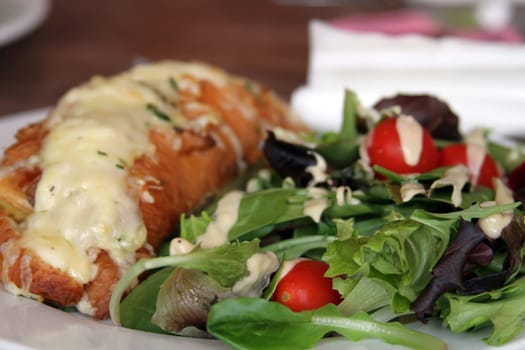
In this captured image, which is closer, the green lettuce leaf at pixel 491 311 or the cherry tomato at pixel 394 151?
the green lettuce leaf at pixel 491 311

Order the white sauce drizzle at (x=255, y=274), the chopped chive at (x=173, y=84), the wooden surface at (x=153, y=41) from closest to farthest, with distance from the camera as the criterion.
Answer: the white sauce drizzle at (x=255, y=274) < the chopped chive at (x=173, y=84) < the wooden surface at (x=153, y=41)

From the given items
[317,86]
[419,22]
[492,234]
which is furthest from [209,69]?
[419,22]

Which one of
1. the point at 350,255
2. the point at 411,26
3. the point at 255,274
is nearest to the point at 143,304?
the point at 255,274

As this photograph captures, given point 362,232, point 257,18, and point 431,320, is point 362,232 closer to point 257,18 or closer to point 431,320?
point 431,320

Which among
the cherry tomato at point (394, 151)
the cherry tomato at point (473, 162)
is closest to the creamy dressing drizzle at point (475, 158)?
the cherry tomato at point (473, 162)

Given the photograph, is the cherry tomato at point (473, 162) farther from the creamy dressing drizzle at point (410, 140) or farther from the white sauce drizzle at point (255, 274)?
the white sauce drizzle at point (255, 274)

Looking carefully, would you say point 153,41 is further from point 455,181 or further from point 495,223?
point 495,223
